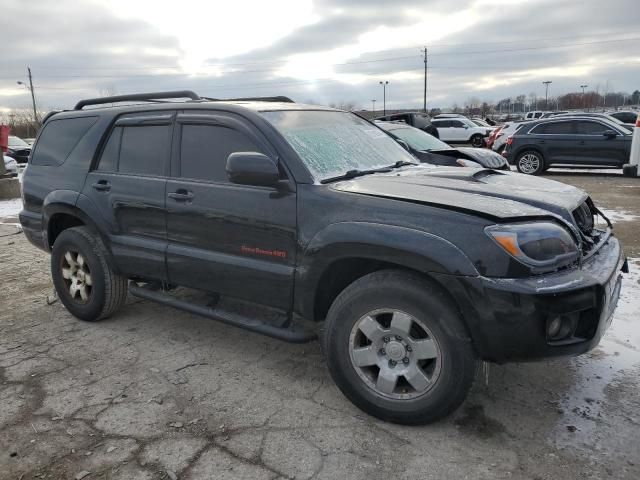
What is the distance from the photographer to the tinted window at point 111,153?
418cm

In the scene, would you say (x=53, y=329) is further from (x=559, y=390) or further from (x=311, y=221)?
(x=559, y=390)

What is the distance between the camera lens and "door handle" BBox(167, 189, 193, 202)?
3578 millimetres

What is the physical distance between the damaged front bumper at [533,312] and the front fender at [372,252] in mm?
100

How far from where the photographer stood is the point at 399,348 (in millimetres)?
2807

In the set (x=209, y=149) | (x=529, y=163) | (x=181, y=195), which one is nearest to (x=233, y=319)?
(x=181, y=195)

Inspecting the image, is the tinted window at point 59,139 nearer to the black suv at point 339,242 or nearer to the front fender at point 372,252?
the black suv at point 339,242

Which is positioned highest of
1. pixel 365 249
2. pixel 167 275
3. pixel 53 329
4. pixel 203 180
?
pixel 203 180

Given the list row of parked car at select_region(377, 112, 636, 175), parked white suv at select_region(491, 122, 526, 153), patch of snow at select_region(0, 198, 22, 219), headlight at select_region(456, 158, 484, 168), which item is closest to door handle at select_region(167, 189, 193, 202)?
headlight at select_region(456, 158, 484, 168)

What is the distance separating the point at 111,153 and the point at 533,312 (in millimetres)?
3353

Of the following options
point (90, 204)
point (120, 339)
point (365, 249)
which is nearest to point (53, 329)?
point (120, 339)

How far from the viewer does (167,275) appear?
383cm

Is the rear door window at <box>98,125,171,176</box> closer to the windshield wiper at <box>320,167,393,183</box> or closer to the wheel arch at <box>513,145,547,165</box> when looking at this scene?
the windshield wiper at <box>320,167,393,183</box>

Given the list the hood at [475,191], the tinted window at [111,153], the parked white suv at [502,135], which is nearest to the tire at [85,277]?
the tinted window at [111,153]

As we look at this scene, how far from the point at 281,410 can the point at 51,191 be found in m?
2.89
